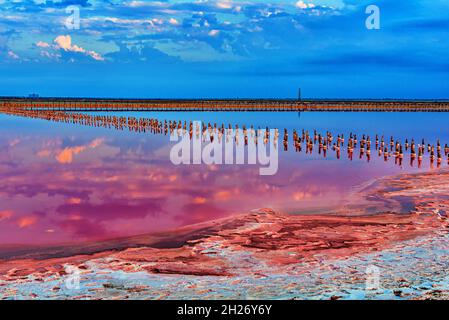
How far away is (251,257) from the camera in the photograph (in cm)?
1123

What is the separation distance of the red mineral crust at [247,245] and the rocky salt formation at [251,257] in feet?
0.06

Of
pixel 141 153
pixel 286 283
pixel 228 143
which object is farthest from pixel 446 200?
pixel 228 143

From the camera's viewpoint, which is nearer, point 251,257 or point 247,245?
point 251,257

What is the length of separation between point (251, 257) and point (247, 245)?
874mm

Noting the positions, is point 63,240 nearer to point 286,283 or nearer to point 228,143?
point 286,283

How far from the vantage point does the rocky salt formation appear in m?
9.54

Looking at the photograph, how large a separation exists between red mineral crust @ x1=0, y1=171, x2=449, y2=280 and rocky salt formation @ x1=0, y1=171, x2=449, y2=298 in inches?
0.7

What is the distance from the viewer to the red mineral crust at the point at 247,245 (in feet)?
35.0

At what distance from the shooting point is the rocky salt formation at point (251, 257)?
31.3 ft

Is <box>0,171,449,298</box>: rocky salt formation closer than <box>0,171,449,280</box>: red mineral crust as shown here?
Yes

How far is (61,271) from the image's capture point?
10.4 metres

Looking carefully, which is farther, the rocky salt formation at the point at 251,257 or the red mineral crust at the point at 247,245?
the red mineral crust at the point at 247,245

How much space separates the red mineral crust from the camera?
35.0ft
